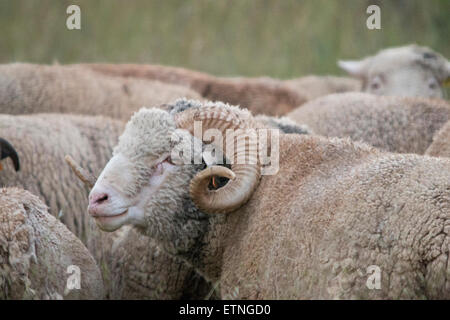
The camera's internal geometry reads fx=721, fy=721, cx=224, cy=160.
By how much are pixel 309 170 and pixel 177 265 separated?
4.50ft

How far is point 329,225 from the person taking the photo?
134 inches

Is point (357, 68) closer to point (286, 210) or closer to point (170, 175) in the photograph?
point (170, 175)

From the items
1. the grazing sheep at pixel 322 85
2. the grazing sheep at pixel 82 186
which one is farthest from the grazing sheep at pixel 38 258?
the grazing sheep at pixel 322 85

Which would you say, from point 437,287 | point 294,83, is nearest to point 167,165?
point 437,287

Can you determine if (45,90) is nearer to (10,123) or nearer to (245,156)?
(10,123)

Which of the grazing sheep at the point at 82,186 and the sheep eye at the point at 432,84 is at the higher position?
the sheep eye at the point at 432,84

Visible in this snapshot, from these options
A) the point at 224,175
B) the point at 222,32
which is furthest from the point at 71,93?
the point at 222,32

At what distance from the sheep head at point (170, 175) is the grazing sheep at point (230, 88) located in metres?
3.89

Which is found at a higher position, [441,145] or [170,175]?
[441,145]

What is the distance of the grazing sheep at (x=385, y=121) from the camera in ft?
19.5

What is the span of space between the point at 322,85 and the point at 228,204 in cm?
616

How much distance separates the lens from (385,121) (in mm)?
6047

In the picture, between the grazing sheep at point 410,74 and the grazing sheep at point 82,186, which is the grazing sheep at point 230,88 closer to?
the grazing sheep at point 410,74

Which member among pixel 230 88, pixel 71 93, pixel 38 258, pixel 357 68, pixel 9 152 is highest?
pixel 357 68
